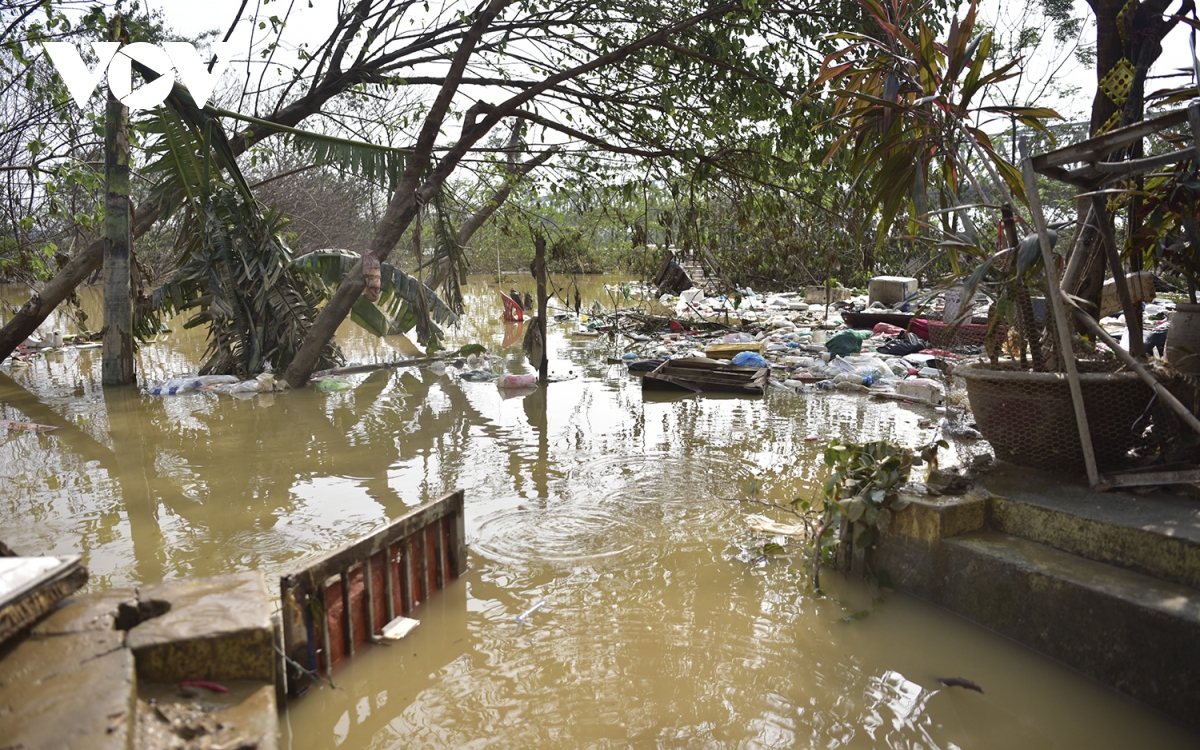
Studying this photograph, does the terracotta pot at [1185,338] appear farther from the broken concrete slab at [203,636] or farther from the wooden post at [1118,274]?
the broken concrete slab at [203,636]

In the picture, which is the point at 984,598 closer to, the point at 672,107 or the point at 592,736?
the point at 592,736

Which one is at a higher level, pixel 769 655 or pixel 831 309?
pixel 831 309

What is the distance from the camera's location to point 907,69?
190 inches

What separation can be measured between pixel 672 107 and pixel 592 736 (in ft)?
22.0

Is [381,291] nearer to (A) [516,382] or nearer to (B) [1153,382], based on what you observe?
(A) [516,382]

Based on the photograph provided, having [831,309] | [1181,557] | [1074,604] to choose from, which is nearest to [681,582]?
[1074,604]

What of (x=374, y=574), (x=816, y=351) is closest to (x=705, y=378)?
(x=816, y=351)

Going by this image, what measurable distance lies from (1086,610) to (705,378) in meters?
6.54

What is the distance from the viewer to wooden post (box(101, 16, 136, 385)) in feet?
30.0

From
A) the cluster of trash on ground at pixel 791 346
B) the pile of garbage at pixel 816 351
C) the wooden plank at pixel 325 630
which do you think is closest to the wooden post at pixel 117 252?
the cluster of trash on ground at pixel 791 346

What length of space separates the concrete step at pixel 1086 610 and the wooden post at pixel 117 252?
30.5 ft

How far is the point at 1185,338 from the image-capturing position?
461cm

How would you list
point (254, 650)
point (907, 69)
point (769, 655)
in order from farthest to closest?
point (907, 69), point (769, 655), point (254, 650)

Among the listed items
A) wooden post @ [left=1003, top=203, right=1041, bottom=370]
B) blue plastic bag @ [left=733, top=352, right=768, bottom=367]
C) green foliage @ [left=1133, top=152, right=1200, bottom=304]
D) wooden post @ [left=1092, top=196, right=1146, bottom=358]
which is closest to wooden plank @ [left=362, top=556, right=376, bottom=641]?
wooden post @ [left=1003, top=203, right=1041, bottom=370]
